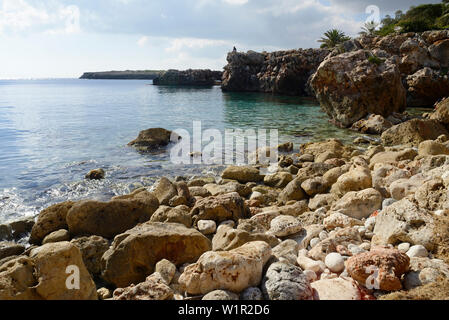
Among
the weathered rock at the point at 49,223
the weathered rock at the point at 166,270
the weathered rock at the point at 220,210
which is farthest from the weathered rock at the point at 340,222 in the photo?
the weathered rock at the point at 49,223

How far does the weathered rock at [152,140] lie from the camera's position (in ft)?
52.8

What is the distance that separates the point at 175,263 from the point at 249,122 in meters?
21.1

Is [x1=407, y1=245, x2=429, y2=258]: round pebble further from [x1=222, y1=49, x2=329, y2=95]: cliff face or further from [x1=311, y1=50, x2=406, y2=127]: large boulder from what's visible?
[x1=222, y1=49, x2=329, y2=95]: cliff face

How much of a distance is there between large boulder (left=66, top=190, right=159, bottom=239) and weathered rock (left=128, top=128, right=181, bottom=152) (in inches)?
343

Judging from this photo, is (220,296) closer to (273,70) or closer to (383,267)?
(383,267)

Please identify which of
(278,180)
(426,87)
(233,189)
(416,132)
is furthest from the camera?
(426,87)

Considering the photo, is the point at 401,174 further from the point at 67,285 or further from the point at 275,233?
the point at 67,285

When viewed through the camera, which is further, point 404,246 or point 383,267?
point 404,246

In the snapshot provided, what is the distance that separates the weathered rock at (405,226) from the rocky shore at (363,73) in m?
17.8

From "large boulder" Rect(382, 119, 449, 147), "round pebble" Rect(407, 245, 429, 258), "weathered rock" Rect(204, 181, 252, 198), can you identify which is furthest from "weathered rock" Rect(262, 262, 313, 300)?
"large boulder" Rect(382, 119, 449, 147)

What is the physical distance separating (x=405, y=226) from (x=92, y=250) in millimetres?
4882

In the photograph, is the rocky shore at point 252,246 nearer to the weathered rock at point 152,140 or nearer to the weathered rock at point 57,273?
the weathered rock at point 57,273

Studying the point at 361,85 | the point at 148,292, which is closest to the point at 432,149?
the point at 148,292

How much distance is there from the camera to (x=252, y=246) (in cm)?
421
